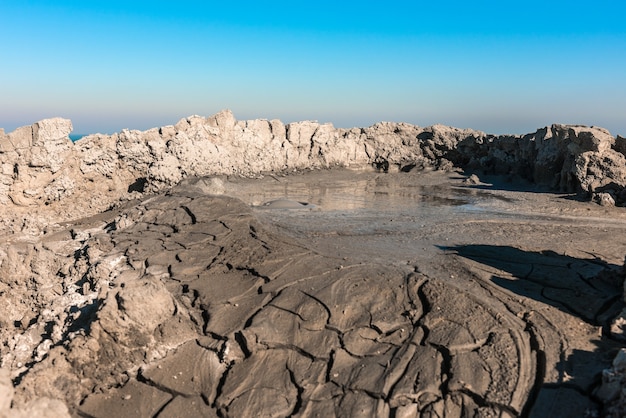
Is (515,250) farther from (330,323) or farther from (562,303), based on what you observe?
(330,323)

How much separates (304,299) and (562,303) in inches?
113

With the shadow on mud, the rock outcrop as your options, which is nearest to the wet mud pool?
the shadow on mud

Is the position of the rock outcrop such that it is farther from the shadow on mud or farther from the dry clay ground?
the shadow on mud

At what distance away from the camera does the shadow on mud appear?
3.75 m

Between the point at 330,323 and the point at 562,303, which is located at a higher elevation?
the point at 562,303

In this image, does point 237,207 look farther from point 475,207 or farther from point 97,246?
point 475,207

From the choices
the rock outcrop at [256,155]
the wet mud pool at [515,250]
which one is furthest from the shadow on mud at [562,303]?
the rock outcrop at [256,155]

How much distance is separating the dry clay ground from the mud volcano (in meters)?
0.02

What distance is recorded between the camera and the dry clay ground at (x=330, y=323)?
413 centimetres

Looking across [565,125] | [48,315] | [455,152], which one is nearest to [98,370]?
[48,315]

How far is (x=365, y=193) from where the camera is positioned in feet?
42.1

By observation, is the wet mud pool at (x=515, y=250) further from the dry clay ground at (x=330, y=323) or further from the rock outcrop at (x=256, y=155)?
the rock outcrop at (x=256, y=155)

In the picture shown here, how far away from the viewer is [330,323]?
5008 mm

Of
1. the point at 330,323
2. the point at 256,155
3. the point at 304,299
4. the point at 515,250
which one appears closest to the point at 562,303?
the point at 515,250
